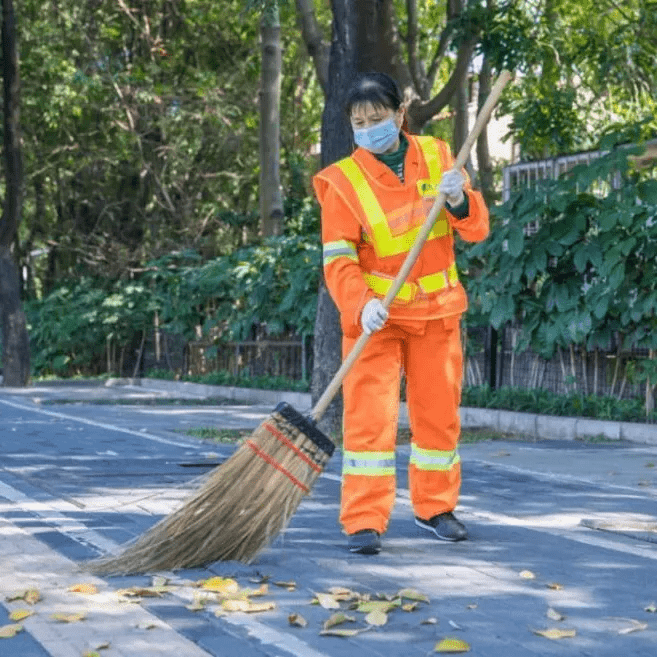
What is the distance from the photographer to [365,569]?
6.45 m

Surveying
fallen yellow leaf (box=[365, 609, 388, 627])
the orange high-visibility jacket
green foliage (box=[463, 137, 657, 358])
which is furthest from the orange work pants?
green foliage (box=[463, 137, 657, 358])

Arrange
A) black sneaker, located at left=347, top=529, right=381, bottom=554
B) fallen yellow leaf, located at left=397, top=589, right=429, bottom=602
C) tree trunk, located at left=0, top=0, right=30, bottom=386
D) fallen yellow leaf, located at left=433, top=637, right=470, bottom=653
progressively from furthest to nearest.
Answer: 1. tree trunk, located at left=0, top=0, right=30, bottom=386
2. black sneaker, located at left=347, top=529, right=381, bottom=554
3. fallen yellow leaf, located at left=397, top=589, right=429, bottom=602
4. fallen yellow leaf, located at left=433, top=637, right=470, bottom=653

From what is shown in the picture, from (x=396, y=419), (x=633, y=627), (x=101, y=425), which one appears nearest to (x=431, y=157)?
(x=396, y=419)

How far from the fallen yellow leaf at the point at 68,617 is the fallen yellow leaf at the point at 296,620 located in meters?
0.69

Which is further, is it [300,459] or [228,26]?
[228,26]

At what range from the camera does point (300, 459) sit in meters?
6.50

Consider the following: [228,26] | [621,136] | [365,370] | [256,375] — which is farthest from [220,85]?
[365,370]

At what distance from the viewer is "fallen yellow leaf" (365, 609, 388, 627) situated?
534 cm

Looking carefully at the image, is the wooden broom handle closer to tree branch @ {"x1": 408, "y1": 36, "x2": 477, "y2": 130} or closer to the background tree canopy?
tree branch @ {"x1": 408, "y1": 36, "x2": 477, "y2": 130}

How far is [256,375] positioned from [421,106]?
679 centimetres

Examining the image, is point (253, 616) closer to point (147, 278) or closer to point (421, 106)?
point (421, 106)

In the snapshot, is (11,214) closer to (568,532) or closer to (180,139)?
(180,139)

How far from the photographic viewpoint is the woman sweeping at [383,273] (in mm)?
6883

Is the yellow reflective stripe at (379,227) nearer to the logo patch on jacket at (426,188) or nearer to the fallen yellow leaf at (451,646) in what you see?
the logo patch on jacket at (426,188)
